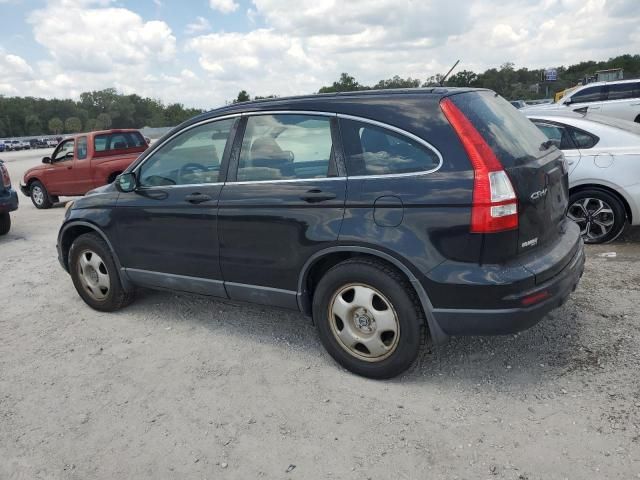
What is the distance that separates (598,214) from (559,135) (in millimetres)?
992

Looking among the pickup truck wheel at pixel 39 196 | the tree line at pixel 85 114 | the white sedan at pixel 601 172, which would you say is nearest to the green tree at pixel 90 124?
the tree line at pixel 85 114

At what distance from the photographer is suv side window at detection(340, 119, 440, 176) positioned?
305 centimetres

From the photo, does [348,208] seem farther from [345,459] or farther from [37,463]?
[37,463]

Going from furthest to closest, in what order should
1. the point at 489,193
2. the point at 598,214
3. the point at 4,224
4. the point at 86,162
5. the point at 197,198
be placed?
the point at 86,162 < the point at 4,224 < the point at 598,214 < the point at 197,198 < the point at 489,193

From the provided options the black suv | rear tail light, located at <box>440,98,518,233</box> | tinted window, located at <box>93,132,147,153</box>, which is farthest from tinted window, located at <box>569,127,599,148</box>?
tinted window, located at <box>93,132,147,153</box>

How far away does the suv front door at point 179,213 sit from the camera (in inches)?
154

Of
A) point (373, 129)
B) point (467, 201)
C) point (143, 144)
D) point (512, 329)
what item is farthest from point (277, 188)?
point (143, 144)

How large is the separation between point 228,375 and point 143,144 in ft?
32.8

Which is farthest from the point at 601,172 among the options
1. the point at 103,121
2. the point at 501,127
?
the point at 103,121

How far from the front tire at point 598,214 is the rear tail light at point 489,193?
3.50 meters

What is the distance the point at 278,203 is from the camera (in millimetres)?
3508

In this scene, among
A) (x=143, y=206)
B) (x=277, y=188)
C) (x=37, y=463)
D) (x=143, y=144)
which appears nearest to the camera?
(x=37, y=463)

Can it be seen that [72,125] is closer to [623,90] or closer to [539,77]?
[539,77]

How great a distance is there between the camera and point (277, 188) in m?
3.54
